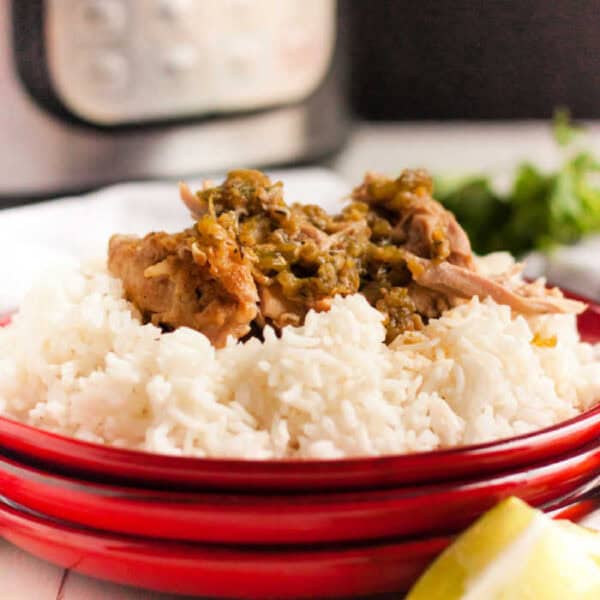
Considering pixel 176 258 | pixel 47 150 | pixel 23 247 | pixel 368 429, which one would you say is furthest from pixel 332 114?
pixel 368 429

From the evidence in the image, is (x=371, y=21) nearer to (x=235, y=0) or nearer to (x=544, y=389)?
(x=235, y=0)

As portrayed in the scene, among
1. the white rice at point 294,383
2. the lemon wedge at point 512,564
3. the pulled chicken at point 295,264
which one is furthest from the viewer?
the pulled chicken at point 295,264

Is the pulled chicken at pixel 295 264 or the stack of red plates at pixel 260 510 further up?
the pulled chicken at pixel 295 264

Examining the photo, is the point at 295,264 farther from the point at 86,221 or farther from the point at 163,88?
the point at 163,88

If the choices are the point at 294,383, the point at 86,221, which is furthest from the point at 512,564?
the point at 86,221

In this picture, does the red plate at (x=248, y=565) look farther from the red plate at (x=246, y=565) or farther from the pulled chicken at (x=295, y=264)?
the pulled chicken at (x=295, y=264)

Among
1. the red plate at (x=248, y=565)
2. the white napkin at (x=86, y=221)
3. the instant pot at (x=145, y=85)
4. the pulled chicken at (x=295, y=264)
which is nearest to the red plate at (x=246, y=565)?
the red plate at (x=248, y=565)
